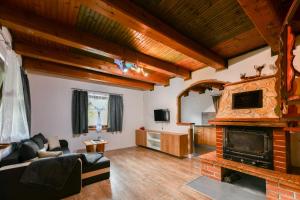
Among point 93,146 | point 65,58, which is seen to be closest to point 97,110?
point 93,146

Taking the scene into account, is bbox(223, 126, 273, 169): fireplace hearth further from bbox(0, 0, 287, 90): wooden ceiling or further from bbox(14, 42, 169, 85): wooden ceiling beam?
bbox(14, 42, 169, 85): wooden ceiling beam

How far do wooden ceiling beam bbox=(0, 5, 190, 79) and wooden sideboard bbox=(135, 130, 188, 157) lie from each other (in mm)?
2482

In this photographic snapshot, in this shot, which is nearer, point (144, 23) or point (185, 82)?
point (144, 23)

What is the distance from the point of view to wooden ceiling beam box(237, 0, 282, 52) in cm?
150

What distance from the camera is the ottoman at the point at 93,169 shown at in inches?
103

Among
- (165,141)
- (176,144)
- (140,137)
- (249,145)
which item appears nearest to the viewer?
(249,145)

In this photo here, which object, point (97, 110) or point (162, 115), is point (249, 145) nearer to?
point (162, 115)

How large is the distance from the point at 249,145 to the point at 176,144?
83.3 inches

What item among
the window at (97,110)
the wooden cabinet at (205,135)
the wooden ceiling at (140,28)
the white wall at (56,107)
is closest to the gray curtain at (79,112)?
the white wall at (56,107)

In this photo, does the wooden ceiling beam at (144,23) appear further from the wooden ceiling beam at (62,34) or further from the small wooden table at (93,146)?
the small wooden table at (93,146)

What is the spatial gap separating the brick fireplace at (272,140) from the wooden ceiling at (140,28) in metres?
0.78

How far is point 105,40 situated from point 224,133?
3021mm

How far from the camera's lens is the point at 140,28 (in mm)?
1957

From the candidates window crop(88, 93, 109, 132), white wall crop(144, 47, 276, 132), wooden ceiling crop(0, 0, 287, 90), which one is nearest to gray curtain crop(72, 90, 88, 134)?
window crop(88, 93, 109, 132)
